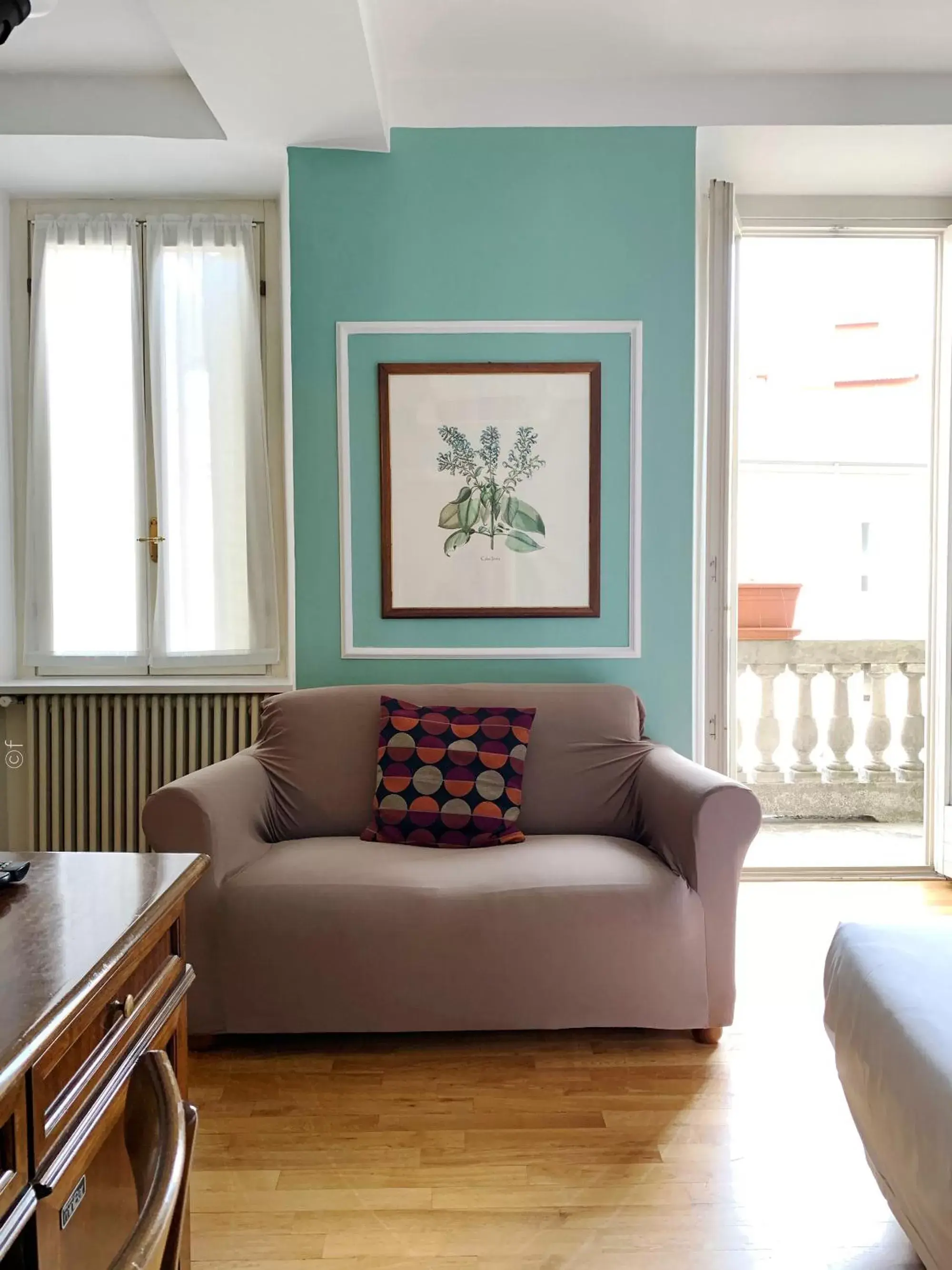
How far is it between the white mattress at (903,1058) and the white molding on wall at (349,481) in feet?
5.63

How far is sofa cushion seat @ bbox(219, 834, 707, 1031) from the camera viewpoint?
2.40m

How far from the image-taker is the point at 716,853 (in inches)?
96.2

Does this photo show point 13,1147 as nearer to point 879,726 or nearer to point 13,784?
point 13,784

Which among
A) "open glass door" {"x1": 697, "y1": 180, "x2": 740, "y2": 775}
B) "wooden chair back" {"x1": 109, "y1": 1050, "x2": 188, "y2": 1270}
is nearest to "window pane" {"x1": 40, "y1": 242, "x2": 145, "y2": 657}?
"open glass door" {"x1": 697, "y1": 180, "x2": 740, "y2": 775}

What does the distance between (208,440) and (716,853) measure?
7.87ft

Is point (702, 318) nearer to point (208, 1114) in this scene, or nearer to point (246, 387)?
point (246, 387)

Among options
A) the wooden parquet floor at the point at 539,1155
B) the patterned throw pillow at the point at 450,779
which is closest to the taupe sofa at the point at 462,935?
the wooden parquet floor at the point at 539,1155

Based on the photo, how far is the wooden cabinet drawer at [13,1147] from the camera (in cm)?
75

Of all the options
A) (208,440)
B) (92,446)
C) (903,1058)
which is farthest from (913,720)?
(92,446)

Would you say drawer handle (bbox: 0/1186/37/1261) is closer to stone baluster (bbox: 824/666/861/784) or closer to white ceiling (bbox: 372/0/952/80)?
white ceiling (bbox: 372/0/952/80)

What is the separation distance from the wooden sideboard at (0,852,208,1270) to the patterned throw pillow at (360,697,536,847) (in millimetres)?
1498

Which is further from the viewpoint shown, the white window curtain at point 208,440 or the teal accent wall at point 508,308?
the white window curtain at point 208,440

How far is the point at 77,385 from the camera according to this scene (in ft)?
12.0

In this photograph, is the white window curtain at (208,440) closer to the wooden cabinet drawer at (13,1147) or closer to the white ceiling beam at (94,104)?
the white ceiling beam at (94,104)
